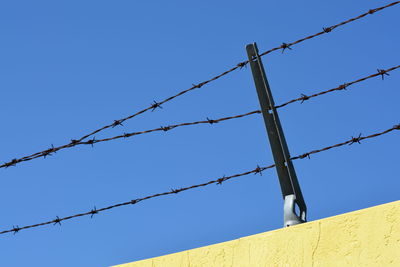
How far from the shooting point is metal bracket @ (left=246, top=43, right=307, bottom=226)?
2.97 m

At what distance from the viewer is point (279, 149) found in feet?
10.2

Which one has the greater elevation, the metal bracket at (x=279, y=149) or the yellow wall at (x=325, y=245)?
the metal bracket at (x=279, y=149)

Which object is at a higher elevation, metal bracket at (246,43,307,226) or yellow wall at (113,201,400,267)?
metal bracket at (246,43,307,226)

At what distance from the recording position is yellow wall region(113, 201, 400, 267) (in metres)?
2.50

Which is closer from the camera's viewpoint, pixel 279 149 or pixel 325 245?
pixel 325 245

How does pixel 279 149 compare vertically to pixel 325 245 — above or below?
above

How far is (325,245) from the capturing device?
8.70 feet

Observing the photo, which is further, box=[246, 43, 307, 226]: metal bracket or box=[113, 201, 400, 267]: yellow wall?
box=[246, 43, 307, 226]: metal bracket

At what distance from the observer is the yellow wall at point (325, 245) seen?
2.50 m

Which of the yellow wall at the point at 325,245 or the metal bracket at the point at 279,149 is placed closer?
the yellow wall at the point at 325,245

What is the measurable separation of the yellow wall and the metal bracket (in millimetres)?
168

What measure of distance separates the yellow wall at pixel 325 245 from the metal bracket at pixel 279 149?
17 centimetres

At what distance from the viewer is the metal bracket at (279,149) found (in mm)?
2973

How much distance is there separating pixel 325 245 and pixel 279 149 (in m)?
0.60
